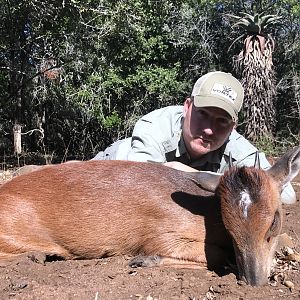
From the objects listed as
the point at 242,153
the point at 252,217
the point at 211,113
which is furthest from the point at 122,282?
the point at 242,153

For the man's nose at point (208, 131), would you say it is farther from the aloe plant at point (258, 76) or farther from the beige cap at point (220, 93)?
the aloe plant at point (258, 76)

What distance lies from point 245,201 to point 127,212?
1103 mm

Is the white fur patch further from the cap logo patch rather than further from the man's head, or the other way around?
the cap logo patch

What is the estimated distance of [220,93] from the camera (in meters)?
5.29

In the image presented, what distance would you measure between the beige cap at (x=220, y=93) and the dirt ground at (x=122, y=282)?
158cm

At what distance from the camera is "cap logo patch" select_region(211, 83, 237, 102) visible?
208 inches

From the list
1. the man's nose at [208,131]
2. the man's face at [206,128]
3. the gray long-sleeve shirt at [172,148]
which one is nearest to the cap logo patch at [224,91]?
the man's face at [206,128]

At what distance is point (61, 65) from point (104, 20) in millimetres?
2718

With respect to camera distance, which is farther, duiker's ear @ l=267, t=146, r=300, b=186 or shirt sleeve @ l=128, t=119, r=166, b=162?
shirt sleeve @ l=128, t=119, r=166, b=162

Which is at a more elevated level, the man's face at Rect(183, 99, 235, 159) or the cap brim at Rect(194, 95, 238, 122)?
the cap brim at Rect(194, 95, 238, 122)

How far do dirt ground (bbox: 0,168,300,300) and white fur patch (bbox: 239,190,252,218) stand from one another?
1.64 feet

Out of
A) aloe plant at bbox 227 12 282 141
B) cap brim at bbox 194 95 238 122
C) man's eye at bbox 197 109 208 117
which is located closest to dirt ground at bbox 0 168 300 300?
cap brim at bbox 194 95 238 122

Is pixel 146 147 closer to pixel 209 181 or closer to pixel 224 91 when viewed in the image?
pixel 224 91

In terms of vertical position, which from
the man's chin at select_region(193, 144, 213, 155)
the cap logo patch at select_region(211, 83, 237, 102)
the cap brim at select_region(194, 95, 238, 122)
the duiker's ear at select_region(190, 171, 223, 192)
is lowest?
the man's chin at select_region(193, 144, 213, 155)
